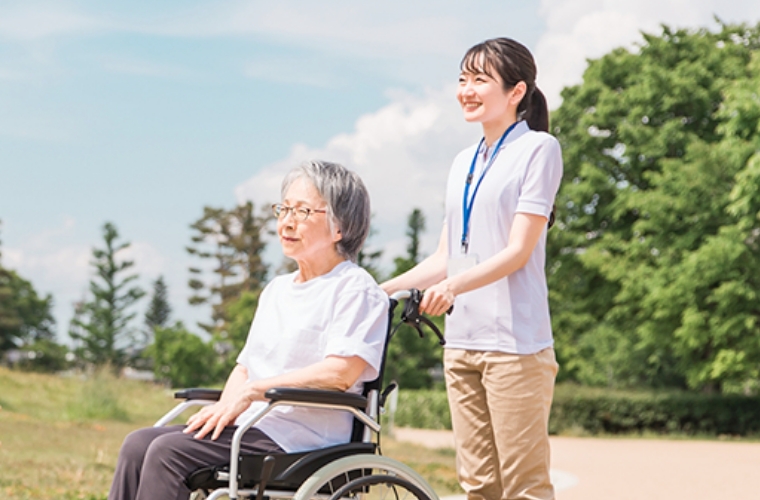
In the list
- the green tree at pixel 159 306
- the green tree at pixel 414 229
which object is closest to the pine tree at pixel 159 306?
the green tree at pixel 159 306

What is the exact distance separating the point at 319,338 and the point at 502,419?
1.82 ft

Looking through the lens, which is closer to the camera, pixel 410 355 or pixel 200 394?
pixel 200 394

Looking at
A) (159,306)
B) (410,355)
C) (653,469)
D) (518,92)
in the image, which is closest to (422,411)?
(410,355)

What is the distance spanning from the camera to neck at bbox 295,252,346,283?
2.59 m

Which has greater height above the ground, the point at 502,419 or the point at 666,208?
the point at 666,208

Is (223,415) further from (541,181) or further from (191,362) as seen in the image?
(191,362)

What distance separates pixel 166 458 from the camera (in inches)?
93.3

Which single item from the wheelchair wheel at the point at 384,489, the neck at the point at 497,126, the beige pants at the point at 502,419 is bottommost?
the wheelchair wheel at the point at 384,489

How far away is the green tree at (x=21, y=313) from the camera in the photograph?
52062mm

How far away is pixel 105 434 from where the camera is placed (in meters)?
10.4

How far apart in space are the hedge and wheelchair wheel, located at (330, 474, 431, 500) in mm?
18055

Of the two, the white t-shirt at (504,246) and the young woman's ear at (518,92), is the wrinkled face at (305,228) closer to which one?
the white t-shirt at (504,246)

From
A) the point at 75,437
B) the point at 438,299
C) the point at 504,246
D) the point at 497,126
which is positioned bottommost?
the point at 75,437

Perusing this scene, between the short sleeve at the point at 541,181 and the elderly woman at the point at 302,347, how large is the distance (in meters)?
0.44
